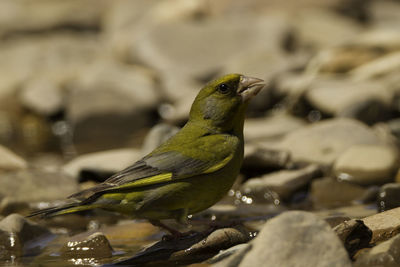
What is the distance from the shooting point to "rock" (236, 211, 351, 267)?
418cm

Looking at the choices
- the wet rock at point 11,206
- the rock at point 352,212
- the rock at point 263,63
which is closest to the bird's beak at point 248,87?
the rock at point 352,212

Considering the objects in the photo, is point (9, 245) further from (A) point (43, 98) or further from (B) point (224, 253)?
(A) point (43, 98)

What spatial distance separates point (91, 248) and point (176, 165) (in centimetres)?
100

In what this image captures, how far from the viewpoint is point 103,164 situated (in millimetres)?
8164

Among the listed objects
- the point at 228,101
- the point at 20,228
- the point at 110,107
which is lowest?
the point at 20,228

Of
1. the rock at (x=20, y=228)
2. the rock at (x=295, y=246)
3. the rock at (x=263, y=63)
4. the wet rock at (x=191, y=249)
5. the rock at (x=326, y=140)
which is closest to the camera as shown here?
the rock at (x=295, y=246)

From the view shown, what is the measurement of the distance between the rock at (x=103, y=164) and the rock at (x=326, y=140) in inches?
67.4

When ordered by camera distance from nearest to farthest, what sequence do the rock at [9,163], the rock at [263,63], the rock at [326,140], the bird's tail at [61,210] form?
the bird's tail at [61,210] → the rock at [326,140] → the rock at [9,163] → the rock at [263,63]

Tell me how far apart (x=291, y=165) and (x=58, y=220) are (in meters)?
2.51

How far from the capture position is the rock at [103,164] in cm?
809

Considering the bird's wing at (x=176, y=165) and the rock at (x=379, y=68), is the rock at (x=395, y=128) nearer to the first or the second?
the rock at (x=379, y=68)

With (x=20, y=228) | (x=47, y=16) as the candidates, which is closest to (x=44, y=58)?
(x=47, y=16)

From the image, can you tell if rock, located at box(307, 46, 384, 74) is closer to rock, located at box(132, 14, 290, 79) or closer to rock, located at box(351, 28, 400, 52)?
rock, located at box(351, 28, 400, 52)

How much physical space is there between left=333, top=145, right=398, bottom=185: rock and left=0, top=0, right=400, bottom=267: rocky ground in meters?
0.01
